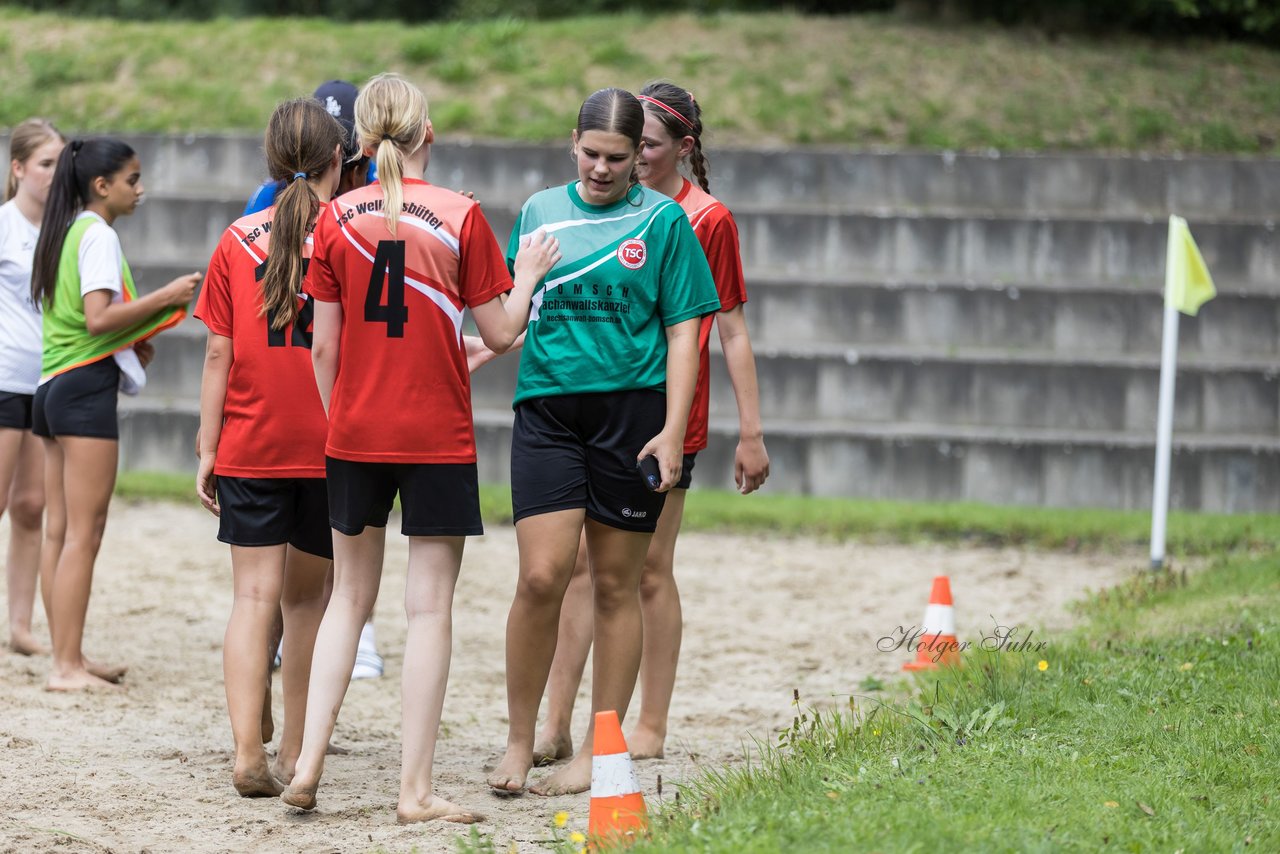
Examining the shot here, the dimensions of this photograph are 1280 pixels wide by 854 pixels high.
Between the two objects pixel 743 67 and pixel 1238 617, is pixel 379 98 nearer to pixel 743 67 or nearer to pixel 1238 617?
pixel 1238 617

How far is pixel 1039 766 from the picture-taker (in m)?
4.48

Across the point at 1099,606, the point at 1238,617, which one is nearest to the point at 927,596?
the point at 1099,606

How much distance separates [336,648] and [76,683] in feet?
7.20

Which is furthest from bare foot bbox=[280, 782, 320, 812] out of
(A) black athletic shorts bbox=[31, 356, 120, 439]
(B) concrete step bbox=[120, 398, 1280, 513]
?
(B) concrete step bbox=[120, 398, 1280, 513]

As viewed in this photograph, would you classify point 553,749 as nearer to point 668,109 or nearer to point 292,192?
point 292,192

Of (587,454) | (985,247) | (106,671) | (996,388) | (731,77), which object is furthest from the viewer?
(731,77)

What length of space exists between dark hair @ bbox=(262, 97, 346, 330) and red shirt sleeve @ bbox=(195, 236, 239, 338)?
0.15 meters

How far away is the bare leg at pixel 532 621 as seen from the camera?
477cm

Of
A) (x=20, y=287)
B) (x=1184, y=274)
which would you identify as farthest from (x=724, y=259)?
(x=1184, y=274)

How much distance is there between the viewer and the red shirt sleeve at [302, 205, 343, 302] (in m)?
4.44

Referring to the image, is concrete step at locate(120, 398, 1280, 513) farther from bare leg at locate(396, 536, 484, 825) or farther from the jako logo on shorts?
bare leg at locate(396, 536, 484, 825)

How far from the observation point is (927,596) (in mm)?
8758

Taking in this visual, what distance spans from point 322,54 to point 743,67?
4.48 m

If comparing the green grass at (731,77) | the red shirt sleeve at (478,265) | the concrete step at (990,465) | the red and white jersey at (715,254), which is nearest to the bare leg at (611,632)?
the red and white jersey at (715,254)
